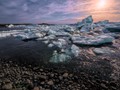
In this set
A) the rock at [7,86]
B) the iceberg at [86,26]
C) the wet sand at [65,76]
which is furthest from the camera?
the iceberg at [86,26]

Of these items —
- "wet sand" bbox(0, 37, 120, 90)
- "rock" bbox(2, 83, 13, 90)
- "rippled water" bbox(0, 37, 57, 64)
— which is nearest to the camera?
"rock" bbox(2, 83, 13, 90)

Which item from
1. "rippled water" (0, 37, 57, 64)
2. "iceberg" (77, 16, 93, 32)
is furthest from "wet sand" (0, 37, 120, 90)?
"iceberg" (77, 16, 93, 32)

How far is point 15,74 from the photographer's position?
3.75 meters

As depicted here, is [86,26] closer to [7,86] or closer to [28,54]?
[28,54]

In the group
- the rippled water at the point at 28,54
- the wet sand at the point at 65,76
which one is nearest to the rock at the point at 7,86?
the wet sand at the point at 65,76

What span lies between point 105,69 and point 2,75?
3.66m

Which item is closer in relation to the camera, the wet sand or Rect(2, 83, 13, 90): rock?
Rect(2, 83, 13, 90): rock

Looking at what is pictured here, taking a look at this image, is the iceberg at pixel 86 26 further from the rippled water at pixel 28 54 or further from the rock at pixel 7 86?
the rock at pixel 7 86

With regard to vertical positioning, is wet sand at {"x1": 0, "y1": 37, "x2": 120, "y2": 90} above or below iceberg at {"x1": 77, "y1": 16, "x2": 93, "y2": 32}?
below

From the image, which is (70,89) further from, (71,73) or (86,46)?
(86,46)

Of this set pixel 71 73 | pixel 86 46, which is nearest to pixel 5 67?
pixel 71 73

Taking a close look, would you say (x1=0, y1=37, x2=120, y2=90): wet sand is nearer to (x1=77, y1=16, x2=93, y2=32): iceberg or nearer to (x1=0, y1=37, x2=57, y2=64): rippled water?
(x1=0, y1=37, x2=57, y2=64): rippled water

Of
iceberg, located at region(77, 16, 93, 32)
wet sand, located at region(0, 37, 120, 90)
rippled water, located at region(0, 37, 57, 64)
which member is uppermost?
iceberg, located at region(77, 16, 93, 32)

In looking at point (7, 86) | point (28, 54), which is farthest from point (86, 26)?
point (7, 86)
